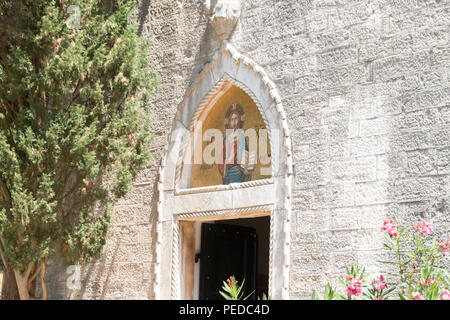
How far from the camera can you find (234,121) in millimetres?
7484

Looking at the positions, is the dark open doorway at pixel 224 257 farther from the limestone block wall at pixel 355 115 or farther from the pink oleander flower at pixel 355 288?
the pink oleander flower at pixel 355 288

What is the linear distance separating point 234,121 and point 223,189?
78 centimetres

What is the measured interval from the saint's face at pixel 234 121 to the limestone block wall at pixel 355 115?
678 mm

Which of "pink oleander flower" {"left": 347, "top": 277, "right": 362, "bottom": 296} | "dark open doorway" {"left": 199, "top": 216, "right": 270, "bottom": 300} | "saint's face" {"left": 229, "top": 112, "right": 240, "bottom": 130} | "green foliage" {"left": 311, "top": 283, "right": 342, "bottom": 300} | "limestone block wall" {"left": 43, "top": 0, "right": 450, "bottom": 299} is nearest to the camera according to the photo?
"green foliage" {"left": 311, "top": 283, "right": 342, "bottom": 300}

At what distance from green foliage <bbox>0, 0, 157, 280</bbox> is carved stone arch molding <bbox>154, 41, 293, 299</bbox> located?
0.44m

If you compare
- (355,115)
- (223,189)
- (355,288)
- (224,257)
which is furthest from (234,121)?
(355,288)

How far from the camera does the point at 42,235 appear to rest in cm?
696

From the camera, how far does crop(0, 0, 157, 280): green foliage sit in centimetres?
685

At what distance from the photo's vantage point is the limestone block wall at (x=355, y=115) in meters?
5.72

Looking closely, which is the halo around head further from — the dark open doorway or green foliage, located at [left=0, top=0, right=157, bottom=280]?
the dark open doorway

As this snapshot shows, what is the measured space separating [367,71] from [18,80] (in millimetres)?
3395

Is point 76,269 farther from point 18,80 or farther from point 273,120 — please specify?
point 273,120

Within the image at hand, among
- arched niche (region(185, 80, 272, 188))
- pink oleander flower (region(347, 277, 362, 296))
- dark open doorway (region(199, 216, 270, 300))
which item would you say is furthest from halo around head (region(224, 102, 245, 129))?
pink oleander flower (region(347, 277, 362, 296))
